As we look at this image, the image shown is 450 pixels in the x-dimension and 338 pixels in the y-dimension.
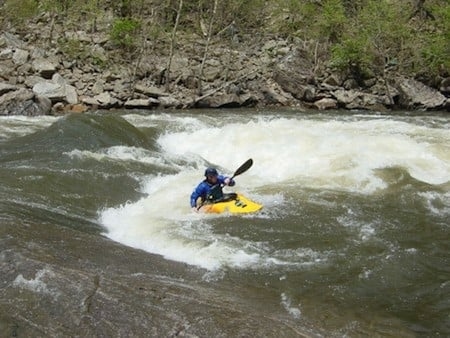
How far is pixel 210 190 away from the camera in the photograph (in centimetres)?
794

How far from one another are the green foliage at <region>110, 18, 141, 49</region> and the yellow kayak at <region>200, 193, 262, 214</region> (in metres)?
17.8

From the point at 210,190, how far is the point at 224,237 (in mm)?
1403

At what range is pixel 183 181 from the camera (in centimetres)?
953

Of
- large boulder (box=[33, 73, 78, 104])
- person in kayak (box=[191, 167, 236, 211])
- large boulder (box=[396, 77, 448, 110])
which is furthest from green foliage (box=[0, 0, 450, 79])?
person in kayak (box=[191, 167, 236, 211])

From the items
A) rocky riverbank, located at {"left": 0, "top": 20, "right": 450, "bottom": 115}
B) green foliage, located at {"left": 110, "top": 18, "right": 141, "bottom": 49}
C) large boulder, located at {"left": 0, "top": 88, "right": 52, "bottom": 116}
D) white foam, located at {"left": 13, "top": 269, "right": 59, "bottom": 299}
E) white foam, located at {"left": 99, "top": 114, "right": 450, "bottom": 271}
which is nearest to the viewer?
white foam, located at {"left": 13, "top": 269, "right": 59, "bottom": 299}

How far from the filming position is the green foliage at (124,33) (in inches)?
935

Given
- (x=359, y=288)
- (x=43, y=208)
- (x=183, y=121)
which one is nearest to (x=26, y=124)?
(x=183, y=121)

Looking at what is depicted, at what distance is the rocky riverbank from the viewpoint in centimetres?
2047

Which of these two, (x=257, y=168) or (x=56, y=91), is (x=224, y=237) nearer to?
(x=257, y=168)

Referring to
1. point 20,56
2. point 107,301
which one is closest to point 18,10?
point 20,56

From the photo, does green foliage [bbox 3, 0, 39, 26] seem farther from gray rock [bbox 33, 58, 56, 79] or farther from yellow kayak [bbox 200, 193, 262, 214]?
yellow kayak [bbox 200, 193, 262, 214]

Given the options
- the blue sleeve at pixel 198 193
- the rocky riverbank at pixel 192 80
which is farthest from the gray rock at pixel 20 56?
the blue sleeve at pixel 198 193

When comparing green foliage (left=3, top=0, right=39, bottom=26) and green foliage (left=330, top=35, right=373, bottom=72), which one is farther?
green foliage (left=3, top=0, right=39, bottom=26)

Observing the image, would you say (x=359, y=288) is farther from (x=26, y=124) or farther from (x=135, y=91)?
(x=135, y=91)
